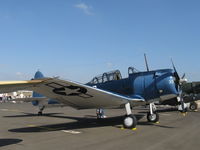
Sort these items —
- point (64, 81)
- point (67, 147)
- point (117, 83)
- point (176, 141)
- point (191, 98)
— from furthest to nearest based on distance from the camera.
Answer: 1. point (191, 98)
2. point (117, 83)
3. point (64, 81)
4. point (176, 141)
5. point (67, 147)

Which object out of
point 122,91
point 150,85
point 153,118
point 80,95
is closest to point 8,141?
point 80,95

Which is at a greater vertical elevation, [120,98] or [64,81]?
[64,81]

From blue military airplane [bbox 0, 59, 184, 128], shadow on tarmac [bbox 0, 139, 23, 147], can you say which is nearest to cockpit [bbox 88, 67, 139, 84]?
blue military airplane [bbox 0, 59, 184, 128]

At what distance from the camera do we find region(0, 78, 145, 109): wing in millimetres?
8906

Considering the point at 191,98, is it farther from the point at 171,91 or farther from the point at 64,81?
the point at 64,81

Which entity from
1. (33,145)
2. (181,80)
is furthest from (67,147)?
(181,80)

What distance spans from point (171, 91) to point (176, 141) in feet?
11.8

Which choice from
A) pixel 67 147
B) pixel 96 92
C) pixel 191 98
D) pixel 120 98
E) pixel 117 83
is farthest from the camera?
pixel 191 98

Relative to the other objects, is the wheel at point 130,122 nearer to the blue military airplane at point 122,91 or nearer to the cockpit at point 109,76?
the blue military airplane at point 122,91

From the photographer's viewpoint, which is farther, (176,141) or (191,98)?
(191,98)

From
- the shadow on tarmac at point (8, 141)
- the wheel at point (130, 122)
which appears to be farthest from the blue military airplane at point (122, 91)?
the shadow on tarmac at point (8, 141)

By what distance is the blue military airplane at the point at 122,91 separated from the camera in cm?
948

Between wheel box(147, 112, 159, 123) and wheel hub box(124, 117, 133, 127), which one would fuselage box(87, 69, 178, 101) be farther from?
wheel box(147, 112, 159, 123)

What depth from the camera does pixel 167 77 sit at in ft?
35.9
